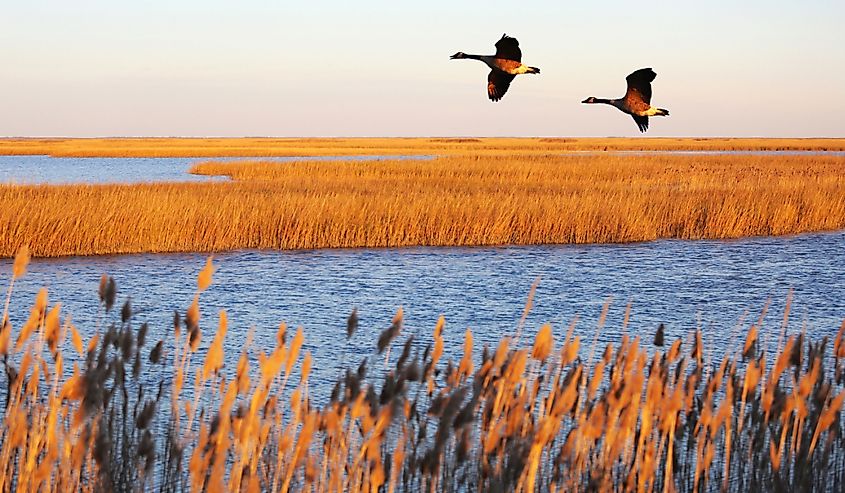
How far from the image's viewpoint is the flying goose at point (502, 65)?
8.27 meters

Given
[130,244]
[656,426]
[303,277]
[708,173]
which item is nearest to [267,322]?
[303,277]

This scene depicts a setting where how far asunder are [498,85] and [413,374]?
5690 mm

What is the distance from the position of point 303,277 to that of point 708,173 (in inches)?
867

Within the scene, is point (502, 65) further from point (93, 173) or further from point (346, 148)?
point (346, 148)

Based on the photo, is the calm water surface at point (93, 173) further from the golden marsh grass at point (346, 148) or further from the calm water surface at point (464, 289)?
the calm water surface at point (464, 289)

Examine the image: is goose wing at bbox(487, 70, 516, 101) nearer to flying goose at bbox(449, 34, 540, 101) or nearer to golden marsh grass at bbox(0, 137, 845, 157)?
flying goose at bbox(449, 34, 540, 101)

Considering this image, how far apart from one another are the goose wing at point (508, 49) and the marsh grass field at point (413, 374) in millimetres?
2015

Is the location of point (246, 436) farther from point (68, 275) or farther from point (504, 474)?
point (68, 275)

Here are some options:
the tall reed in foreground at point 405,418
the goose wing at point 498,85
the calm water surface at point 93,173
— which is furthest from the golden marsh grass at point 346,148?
the tall reed in foreground at point 405,418

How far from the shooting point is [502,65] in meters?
8.34

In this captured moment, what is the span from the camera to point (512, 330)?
10.4 metres

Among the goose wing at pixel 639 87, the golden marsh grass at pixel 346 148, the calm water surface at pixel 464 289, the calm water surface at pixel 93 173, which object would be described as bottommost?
the golden marsh grass at pixel 346 148

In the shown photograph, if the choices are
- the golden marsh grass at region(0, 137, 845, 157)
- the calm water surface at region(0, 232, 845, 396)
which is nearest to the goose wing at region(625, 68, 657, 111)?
the calm water surface at region(0, 232, 845, 396)

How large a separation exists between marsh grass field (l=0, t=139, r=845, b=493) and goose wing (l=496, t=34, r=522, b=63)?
2.02 meters
